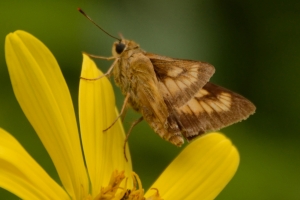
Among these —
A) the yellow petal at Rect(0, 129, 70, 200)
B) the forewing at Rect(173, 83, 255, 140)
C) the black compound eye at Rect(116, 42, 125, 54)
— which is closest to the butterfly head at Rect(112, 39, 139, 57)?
the black compound eye at Rect(116, 42, 125, 54)

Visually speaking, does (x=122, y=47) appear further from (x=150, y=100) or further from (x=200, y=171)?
(x=200, y=171)

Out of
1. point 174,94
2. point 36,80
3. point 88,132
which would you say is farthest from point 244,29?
point 36,80

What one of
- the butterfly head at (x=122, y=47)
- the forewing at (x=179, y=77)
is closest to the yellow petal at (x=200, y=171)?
the forewing at (x=179, y=77)

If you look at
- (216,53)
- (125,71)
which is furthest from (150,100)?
(216,53)

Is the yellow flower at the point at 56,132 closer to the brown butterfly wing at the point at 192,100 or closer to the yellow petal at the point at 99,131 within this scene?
the yellow petal at the point at 99,131

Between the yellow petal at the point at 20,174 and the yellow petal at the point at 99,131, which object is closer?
the yellow petal at the point at 20,174

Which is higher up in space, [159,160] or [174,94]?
[174,94]

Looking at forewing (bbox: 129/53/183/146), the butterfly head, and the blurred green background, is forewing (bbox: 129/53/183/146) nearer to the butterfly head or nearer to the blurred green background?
the butterfly head

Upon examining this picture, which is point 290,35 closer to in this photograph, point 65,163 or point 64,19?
point 64,19
